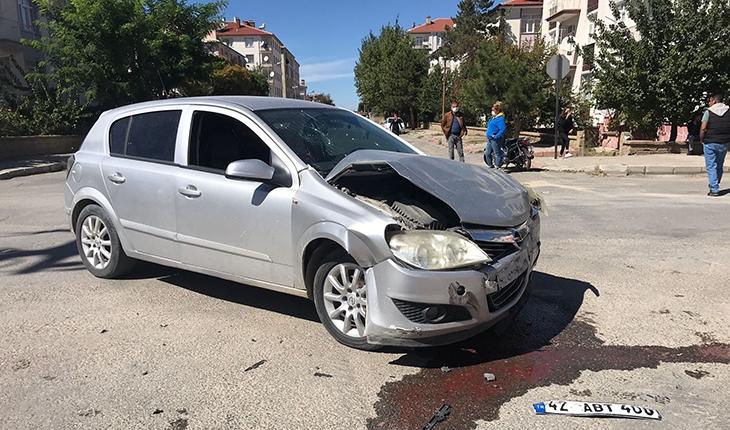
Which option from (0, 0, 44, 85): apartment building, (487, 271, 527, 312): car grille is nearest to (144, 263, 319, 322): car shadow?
(487, 271, 527, 312): car grille

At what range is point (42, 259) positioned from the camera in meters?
6.11

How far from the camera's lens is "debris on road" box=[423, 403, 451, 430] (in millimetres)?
2824

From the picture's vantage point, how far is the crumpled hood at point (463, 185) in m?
3.51

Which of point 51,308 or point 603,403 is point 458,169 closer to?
point 603,403

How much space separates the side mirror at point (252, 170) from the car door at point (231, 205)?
0.10 meters

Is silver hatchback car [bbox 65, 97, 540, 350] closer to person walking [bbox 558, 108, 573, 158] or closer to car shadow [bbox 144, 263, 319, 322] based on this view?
car shadow [bbox 144, 263, 319, 322]

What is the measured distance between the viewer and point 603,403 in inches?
119

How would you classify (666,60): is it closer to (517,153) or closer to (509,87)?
(517,153)

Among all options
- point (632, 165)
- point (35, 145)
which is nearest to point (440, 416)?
point (632, 165)

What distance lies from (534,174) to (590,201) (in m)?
4.58

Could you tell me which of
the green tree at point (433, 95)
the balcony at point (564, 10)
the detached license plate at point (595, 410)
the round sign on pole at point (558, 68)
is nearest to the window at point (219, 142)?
the detached license plate at point (595, 410)

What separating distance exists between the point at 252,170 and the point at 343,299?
3.68 feet

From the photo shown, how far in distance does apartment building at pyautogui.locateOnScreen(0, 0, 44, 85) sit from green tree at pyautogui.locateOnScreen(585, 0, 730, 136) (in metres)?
25.1

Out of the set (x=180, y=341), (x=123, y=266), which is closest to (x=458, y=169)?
(x=180, y=341)
